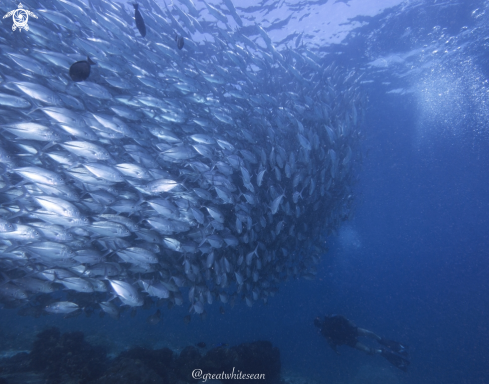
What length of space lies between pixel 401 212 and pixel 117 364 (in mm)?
57630

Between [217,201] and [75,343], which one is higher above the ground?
[217,201]

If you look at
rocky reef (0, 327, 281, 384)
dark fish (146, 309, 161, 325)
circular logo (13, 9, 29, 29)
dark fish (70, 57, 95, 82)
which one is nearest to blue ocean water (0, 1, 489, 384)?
rocky reef (0, 327, 281, 384)

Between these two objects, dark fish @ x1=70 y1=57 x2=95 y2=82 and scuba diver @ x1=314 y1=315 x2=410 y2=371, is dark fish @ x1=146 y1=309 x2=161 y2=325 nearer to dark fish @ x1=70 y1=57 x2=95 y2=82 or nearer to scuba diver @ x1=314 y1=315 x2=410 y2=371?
dark fish @ x1=70 y1=57 x2=95 y2=82

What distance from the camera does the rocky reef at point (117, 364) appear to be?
25.9 ft

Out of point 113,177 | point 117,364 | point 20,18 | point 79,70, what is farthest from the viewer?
point 117,364

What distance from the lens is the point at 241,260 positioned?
25.5 feet

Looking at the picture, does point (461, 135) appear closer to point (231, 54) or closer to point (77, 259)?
point (231, 54)

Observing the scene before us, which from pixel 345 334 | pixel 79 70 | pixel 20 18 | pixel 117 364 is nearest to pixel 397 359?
pixel 345 334

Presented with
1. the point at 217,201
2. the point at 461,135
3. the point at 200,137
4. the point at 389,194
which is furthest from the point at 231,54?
the point at 389,194

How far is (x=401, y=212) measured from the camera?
5094 centimetres

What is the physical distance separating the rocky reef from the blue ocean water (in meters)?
5.33

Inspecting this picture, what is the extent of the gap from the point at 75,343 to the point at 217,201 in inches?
363

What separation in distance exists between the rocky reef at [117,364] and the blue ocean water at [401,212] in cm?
533

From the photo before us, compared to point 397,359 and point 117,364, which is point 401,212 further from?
point 117,364
